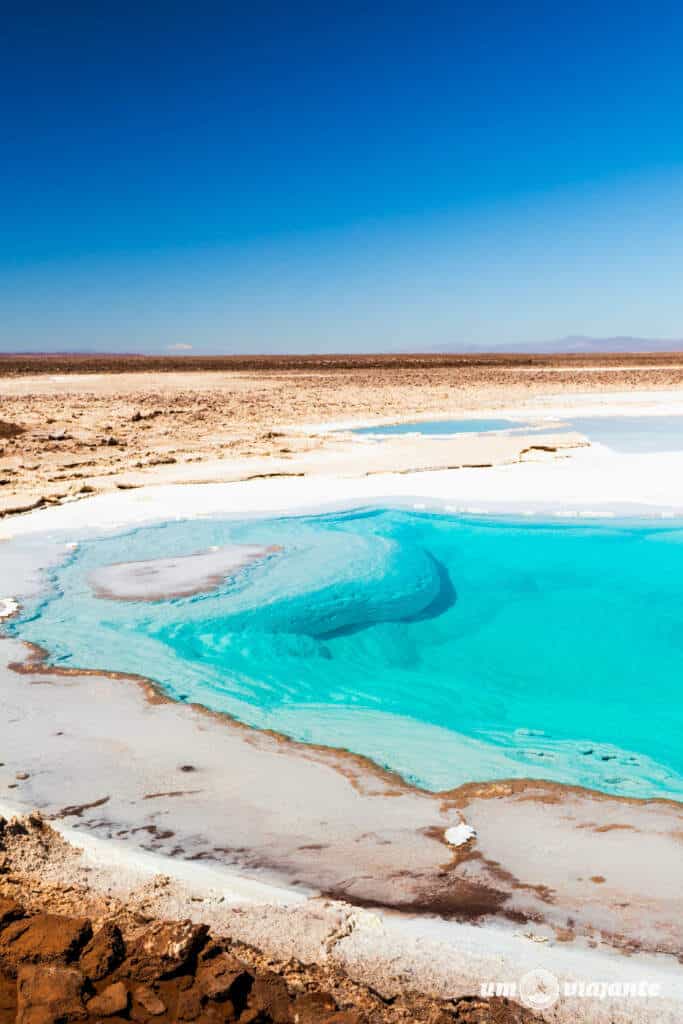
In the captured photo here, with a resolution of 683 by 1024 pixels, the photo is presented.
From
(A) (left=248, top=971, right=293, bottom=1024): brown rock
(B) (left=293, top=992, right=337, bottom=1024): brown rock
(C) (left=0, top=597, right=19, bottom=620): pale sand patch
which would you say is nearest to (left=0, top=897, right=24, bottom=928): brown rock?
(A) (left=248, top=971, right=293, bottom=1024): brown rock

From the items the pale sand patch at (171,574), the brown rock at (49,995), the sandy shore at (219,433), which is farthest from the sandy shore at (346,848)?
the sandy shore at (219,433)

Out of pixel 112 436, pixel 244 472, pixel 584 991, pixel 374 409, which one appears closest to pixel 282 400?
pixel 374 409

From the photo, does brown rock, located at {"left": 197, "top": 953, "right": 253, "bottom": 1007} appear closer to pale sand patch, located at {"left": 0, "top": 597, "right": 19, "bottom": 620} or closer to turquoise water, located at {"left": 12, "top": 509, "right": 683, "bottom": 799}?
turquoise water, located at {"left": 12, "top": 509, "right": 683, "bottom": 799}

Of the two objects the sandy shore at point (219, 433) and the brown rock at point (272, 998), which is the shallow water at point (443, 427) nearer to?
the sandy shore at point (219, 433)

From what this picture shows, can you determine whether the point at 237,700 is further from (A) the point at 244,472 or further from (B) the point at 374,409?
(B) the point at 374,409

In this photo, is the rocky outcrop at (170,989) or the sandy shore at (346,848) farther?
the sandy shore at (346,848)

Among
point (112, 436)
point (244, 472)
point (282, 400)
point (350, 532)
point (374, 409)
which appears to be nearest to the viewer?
point (350, 532)
